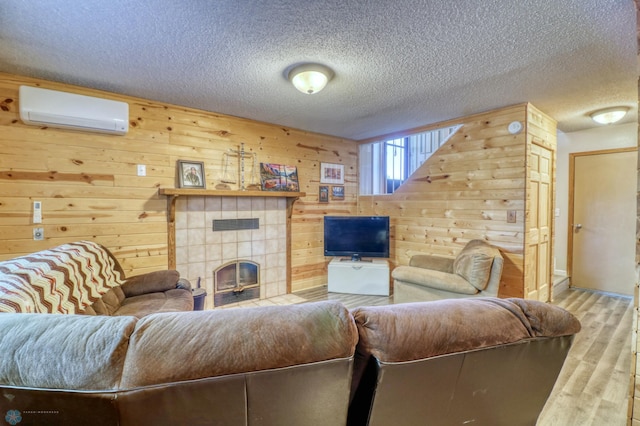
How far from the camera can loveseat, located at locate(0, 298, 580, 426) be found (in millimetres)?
716

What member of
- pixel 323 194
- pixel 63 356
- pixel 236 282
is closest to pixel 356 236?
pixel 323 194

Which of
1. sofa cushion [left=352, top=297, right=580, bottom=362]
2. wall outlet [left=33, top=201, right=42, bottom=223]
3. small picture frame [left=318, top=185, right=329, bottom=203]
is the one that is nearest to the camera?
sofa cushion [left=352, top=297, right=580, bottom=362]

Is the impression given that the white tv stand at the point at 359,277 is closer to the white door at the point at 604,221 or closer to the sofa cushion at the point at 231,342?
the white door at the point at 604,221

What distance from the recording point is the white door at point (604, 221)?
12.6 feet

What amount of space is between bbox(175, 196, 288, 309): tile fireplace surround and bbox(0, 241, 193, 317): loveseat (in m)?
0.59

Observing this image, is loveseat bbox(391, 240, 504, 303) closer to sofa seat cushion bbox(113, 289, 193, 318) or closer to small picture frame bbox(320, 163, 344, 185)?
small picture frame bbox(320, 163, 344, 185)

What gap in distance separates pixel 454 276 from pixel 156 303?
2668mm

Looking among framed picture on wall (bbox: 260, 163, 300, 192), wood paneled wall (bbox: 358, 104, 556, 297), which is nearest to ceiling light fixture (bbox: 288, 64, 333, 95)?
framed picture on wall (bbox: 260, 163, 300, 192)

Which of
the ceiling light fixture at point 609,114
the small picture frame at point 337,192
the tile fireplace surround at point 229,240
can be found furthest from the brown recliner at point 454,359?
the small picture frame at point 337,192

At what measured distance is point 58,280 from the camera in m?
1.75

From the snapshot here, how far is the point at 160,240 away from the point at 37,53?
5.86 feet

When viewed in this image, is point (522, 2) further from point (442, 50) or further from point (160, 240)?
point (160, 240)

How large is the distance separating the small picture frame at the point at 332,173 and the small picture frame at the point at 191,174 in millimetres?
1753

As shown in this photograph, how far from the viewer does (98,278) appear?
7.32 feet
